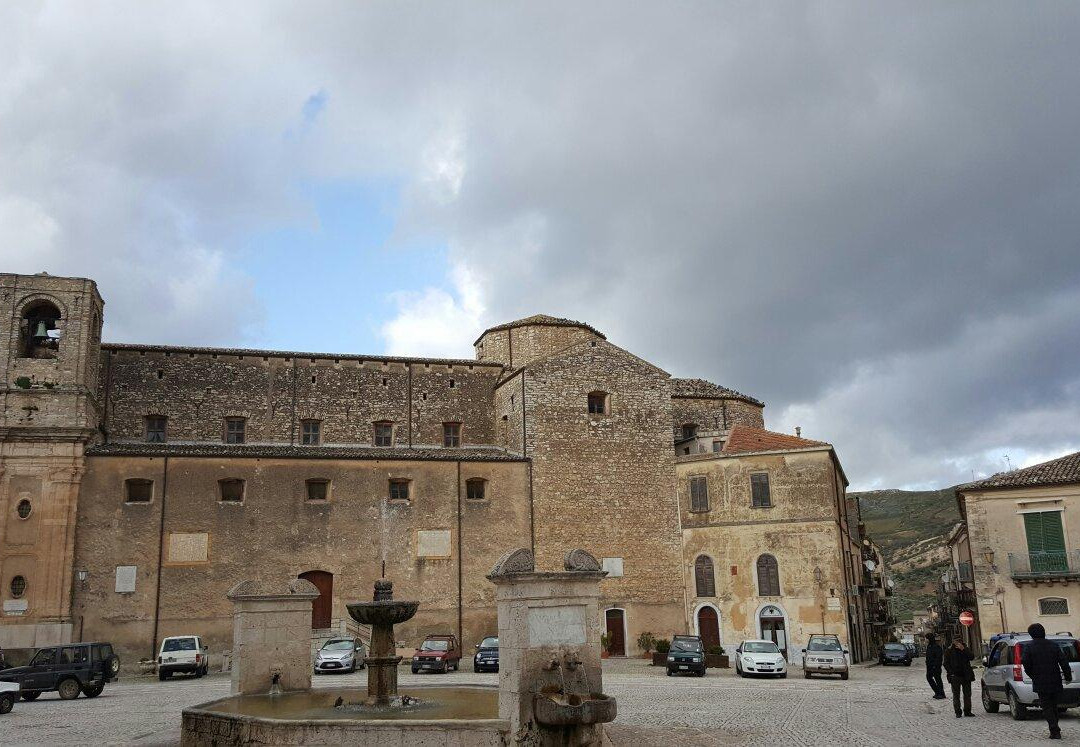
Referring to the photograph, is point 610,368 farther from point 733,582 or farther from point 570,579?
point 570,579

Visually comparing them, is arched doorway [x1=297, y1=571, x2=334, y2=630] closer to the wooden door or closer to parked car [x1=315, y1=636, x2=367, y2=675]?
parked car [x1=315, y1=636, x2=367, y2=675]

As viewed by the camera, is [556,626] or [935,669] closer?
[556,626]

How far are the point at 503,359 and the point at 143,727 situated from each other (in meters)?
27.8

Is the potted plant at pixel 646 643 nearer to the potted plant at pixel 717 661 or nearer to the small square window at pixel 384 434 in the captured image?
the potted plant at pixel 717 661

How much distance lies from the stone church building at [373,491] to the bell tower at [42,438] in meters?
0.07

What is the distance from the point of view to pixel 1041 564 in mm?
29188

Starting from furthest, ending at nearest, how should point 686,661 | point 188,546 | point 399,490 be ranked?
point 399,490
point 188,546
point 686,661

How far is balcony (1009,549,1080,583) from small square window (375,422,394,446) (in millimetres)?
23900

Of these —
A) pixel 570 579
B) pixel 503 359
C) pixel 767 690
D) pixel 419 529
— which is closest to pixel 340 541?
pixel 419 529

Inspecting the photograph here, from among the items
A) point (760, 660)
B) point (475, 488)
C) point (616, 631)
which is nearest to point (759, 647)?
point (760, 660)

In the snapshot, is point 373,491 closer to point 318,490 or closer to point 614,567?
point 318,490

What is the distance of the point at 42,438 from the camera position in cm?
3089

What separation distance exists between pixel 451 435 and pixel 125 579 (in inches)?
560

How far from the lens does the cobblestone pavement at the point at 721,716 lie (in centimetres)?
1381
